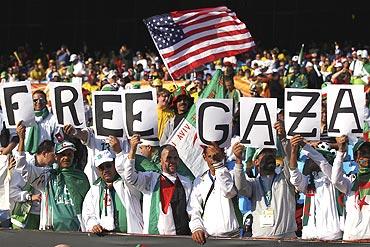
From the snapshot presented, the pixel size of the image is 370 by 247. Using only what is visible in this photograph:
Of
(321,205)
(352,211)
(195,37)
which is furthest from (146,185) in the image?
(195,37)

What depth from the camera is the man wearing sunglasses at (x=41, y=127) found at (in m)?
13.5

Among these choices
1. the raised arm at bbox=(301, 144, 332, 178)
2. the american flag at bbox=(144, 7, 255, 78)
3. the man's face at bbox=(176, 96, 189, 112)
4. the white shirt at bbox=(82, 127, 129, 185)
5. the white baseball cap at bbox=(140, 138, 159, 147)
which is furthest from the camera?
the american flag at bbox=(144, 7, 255, 78)

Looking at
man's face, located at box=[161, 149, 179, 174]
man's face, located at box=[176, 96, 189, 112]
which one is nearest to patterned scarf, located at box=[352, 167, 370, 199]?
man's face, located at box=[161, 149, 179, 174]

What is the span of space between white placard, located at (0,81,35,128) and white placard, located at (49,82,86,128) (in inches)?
9.4

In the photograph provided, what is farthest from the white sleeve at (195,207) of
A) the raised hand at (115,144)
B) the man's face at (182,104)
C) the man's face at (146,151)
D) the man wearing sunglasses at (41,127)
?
the man wearing sunglasses at (41,127)

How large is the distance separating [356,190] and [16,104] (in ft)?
10.3

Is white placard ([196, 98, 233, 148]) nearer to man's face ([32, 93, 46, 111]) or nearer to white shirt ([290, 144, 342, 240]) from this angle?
white shirt ([290, 144, 342, 240])

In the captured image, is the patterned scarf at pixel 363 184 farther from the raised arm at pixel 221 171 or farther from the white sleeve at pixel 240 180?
the raised arm at pixel 221 171

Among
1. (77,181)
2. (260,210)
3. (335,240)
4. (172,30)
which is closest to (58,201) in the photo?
(77,181)

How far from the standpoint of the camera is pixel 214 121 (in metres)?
10.4

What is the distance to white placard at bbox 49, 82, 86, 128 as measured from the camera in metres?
11.1

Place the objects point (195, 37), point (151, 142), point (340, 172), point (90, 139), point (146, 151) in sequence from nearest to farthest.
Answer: point (340, 172) → point (151, 142) → point (90, 139) → point (146, 151) → point (195, 37)

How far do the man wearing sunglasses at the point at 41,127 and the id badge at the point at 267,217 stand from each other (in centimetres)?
362

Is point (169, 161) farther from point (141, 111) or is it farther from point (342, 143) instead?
point (342, 143)
